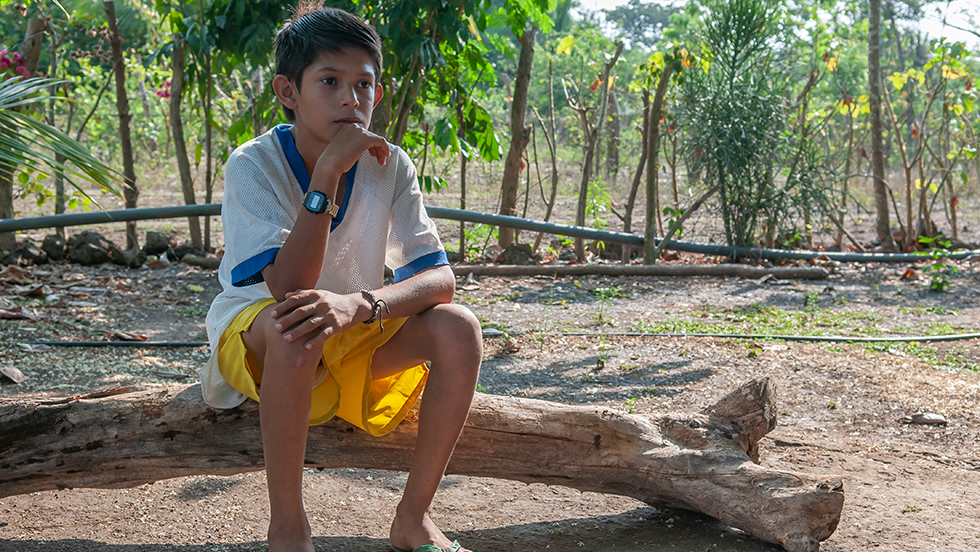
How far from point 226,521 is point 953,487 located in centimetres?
209

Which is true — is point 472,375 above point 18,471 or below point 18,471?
above

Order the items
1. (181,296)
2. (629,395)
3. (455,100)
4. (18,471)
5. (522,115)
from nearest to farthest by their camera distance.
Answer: (18,471), (629,395), (181,296), (455,100), (522,115)

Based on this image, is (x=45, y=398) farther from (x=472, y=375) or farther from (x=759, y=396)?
(x=759, y=396)

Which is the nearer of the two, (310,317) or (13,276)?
(310,317)

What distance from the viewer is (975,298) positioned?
5.14 metres

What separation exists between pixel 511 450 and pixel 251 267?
2.76ft

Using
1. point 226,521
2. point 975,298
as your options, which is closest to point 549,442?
point 226,521

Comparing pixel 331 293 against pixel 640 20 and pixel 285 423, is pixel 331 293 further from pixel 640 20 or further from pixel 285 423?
pixel 640 20

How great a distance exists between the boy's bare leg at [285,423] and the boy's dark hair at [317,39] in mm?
578

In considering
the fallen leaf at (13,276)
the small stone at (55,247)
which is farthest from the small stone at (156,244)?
the fallen leaf at (13,276)

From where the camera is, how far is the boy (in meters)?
1.61

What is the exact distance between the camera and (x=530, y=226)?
19.4ft

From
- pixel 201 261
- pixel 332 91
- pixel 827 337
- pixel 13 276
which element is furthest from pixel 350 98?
pixel 201 261

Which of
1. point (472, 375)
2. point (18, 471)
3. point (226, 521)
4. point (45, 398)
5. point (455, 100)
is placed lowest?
point (226, 521)
